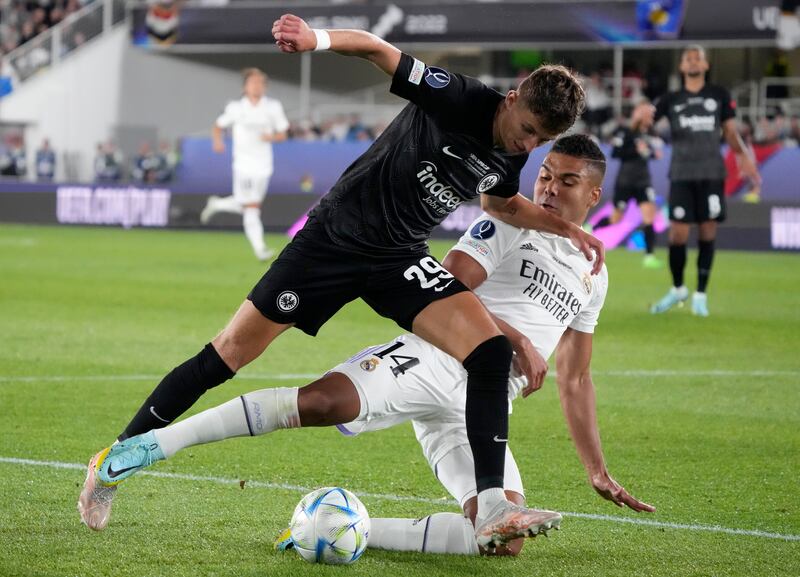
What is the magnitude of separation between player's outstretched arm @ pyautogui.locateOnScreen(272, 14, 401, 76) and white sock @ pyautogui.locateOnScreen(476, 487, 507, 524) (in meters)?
A: 1.54

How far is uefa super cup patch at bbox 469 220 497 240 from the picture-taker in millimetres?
5059

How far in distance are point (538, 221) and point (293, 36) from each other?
4.50 ft

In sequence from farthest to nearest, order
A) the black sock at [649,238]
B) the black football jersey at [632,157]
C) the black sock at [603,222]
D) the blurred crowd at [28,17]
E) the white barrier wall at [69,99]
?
1. the blurred crowd at [28,17]
2. the white barrier wall at [69,99]
3. the black sock at [603,222]
4. the black football jersey at [632,157]
5. the black sock at [649,238]

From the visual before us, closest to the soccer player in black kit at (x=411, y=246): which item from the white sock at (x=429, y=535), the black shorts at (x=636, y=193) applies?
the white sock at (x=429, y=535)

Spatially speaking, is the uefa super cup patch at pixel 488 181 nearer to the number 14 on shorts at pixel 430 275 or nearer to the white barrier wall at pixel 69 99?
the number 14 on shorts at pixel 430 275

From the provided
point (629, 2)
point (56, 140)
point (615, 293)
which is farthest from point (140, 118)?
point (615, 293)

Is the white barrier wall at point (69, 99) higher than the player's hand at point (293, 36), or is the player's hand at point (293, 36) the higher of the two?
the player's hand at point (293, 36)

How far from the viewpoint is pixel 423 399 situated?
4574mm

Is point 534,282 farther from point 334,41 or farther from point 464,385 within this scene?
point 334,41

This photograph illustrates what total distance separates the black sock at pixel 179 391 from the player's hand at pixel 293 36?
1.18 metres

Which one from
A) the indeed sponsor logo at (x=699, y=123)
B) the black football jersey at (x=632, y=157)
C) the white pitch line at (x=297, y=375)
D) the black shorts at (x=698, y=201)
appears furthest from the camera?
the black football jersey at (x=632, y=157)

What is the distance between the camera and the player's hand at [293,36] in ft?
13.9

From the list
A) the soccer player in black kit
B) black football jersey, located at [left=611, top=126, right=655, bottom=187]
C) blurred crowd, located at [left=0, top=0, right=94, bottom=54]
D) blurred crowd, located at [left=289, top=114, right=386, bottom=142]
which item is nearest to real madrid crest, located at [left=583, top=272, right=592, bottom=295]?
the soccer player in black kit

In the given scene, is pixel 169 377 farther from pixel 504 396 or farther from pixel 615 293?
pixel 615 293
